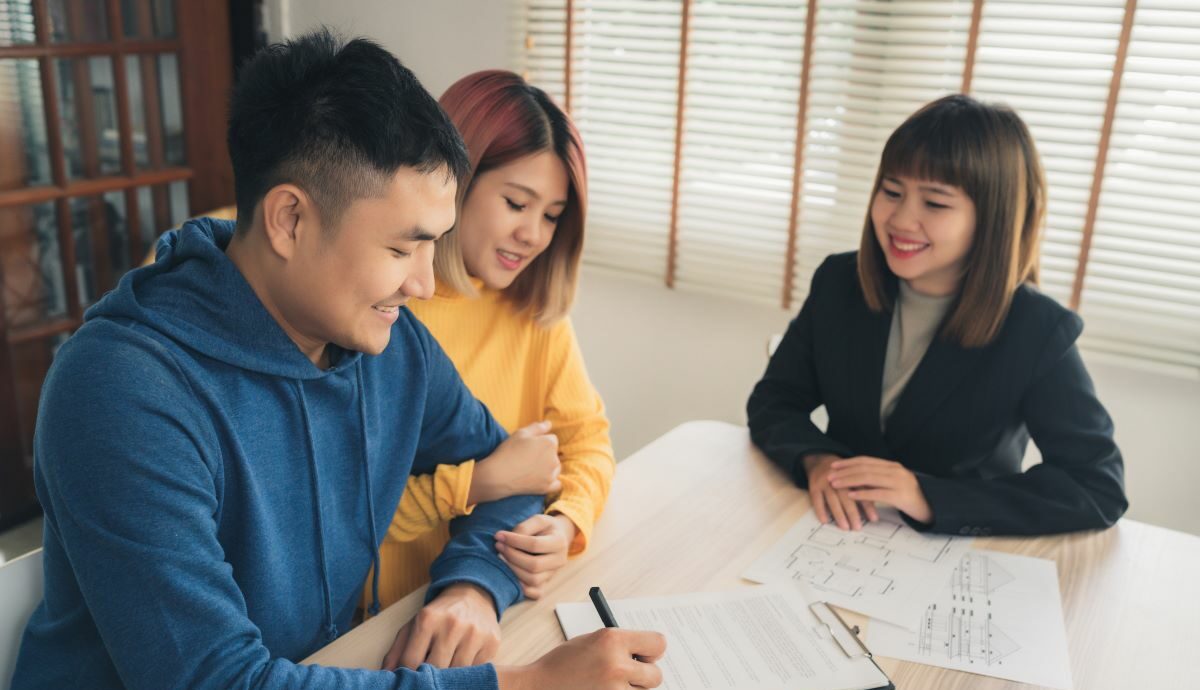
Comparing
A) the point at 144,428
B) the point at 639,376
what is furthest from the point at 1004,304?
the point at 639,376

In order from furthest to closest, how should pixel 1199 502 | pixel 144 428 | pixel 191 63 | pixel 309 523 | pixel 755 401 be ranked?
pixel 191 63, pixel 1199 502, pixel 755 401, pixel 309 523, pixel 144 428

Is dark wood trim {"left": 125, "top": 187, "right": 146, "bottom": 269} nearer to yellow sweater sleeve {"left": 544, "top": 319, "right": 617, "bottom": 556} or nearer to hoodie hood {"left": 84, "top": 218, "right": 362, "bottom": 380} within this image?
yellow sweater sleeve {"left": 544, "top": 319, "right": 617, "bottom": 556}

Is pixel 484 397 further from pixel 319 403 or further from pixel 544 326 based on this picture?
pixel 319 403

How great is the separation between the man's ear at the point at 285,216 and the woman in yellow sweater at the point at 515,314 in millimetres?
439

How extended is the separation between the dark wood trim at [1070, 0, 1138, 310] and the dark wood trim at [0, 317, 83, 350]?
106 inches

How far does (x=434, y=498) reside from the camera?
1338 mm

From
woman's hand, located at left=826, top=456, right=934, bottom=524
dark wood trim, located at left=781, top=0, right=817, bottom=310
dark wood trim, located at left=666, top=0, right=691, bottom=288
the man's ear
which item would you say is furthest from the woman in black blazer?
dark wood trim, located at left=666, top=0, right=691, bottom=288

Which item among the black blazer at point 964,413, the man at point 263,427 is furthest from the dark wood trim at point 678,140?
the man at point 263,427

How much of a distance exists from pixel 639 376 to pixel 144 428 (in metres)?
2.19

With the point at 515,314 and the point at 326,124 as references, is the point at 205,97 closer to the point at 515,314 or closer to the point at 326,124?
the point at 515,314

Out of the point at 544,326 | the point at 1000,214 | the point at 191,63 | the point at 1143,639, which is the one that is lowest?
the point at 1143,639

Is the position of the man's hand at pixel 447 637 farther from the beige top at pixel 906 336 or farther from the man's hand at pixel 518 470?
the beige top at pixel 906 336

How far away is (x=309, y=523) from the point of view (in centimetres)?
110

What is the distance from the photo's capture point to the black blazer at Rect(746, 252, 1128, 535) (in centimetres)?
143
